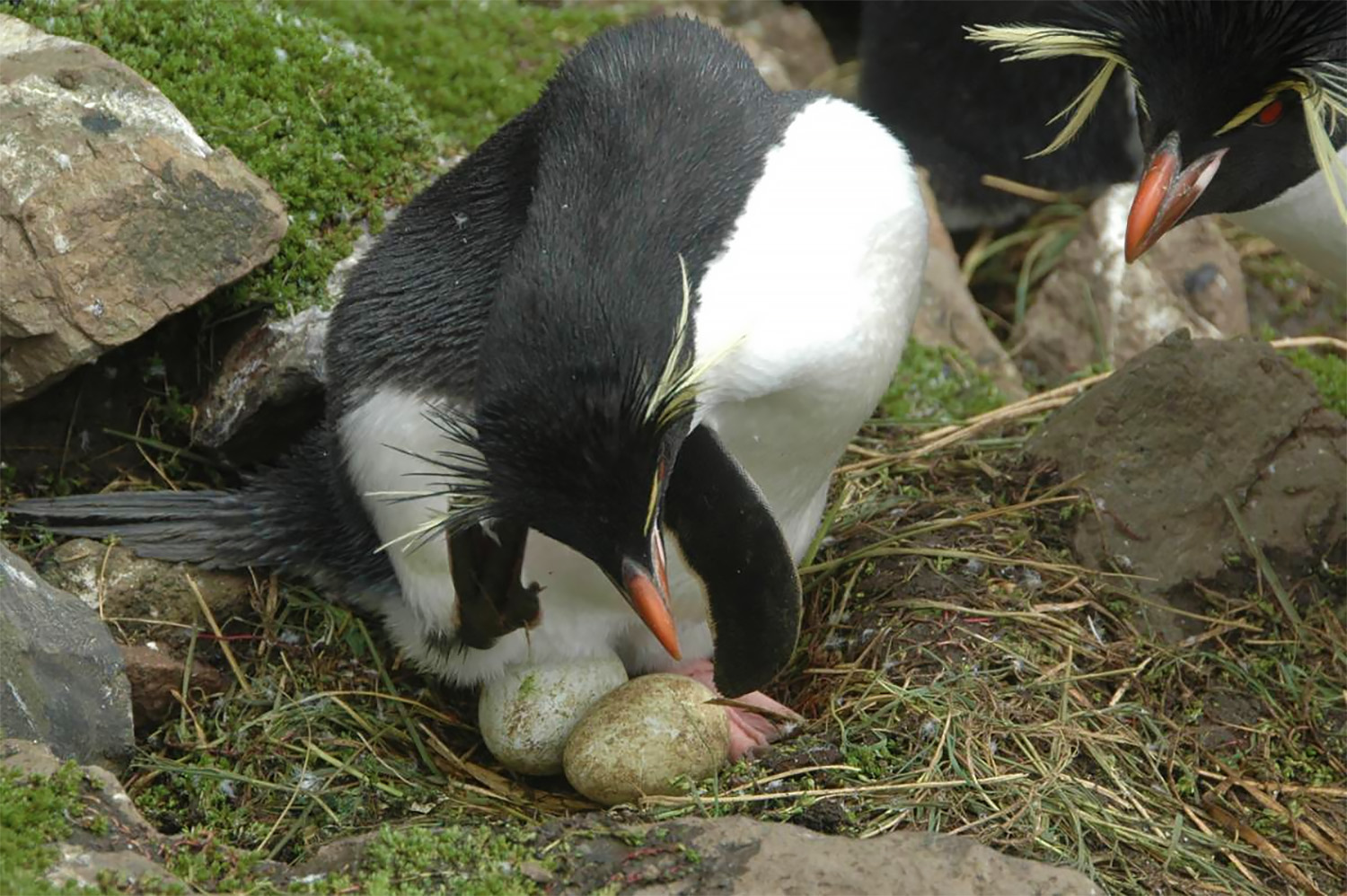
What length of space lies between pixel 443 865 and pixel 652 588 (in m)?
0.53

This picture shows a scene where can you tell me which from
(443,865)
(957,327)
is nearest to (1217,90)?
(957,327)

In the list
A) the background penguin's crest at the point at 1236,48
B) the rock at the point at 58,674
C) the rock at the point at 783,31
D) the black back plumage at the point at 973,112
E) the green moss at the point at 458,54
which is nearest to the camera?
the rock at the point at 58,674

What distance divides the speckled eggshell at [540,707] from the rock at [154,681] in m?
0.59

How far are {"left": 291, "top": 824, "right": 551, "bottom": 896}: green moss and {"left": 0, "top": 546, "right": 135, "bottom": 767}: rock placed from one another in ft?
1.95

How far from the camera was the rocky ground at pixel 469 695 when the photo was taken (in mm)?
2525

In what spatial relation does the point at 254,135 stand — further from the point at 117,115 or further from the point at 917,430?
the point at 917,430

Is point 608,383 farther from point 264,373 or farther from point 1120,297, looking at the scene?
point 1120,297

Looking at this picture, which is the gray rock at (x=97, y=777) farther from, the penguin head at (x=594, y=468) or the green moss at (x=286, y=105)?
the green moss at (x=286, y=105)

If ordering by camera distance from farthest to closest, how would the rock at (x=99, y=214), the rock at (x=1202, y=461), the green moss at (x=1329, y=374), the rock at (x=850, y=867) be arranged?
the green moss at (x=1329, y=374)
the rock at (x=1202, y=461)
the rock at (x=99, y=214)
the rock at (x=850, y=867)

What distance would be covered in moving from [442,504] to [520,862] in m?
0.83

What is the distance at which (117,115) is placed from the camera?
3.46 m

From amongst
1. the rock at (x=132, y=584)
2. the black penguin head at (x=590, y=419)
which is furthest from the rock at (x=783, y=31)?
the black penguin head at (x=590, y=419)

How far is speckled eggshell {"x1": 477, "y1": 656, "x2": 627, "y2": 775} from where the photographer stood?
3.10m

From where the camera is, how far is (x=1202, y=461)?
364 cm
